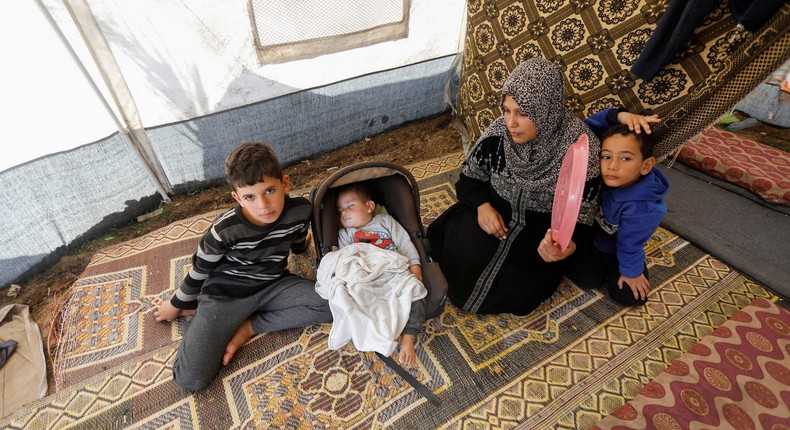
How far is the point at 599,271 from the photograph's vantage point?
2.15 metres

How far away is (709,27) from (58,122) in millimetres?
3595

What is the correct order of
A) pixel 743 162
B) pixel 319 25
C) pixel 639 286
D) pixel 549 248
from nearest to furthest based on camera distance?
pixel 549 248 → pixel 639 286 → pixel 319 25 → pixel 743 162

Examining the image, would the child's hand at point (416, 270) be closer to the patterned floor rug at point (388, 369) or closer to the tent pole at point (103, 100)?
the patterned floor rug at point (388, 369)

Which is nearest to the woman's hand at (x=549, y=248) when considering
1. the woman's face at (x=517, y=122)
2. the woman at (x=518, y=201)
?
the woman at (x=518, y=201)

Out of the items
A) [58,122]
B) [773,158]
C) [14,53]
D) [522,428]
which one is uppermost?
[14,53]

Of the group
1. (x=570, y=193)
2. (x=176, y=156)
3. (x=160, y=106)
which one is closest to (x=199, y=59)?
(x=160, y=106)

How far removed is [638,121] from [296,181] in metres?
2.47

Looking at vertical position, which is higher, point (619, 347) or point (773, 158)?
point (773, 158)

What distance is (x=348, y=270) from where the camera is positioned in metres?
1.79

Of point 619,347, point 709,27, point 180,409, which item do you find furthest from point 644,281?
point 180,409

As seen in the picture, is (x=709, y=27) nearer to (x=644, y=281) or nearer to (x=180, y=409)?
(x=644, y=281)

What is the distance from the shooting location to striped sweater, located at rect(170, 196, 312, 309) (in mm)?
1694

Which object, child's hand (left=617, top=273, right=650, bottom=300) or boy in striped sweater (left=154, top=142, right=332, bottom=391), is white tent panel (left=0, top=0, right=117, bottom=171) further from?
child's hand (left=617, top=273, right=650, bottom=300)

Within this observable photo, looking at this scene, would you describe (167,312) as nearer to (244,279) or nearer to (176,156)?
(244,279)
